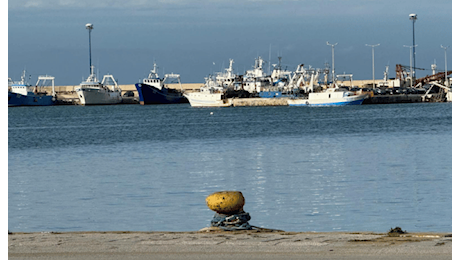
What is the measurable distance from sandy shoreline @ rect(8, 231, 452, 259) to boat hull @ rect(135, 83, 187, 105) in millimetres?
146156

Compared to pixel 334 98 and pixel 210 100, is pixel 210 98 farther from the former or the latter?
pixel 334 98

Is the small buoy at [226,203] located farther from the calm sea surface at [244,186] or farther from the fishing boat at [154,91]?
the fishing boat at [154,91]

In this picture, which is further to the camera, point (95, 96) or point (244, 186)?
Answer: point (95, 96)

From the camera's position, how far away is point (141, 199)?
63.0 feet

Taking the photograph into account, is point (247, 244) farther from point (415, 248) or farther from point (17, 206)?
point (17, 206)

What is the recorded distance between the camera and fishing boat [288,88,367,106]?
123 meters

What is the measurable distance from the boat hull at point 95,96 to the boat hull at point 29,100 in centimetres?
1006

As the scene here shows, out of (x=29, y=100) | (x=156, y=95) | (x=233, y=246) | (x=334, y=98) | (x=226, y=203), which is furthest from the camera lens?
(x=29, y=100)

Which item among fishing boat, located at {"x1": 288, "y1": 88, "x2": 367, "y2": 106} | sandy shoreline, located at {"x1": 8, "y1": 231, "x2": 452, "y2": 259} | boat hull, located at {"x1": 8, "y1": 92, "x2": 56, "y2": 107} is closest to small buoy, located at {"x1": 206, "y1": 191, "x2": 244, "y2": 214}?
sandy shoreline, located at {"x1": 8, "y1": 231, "x2": 452, "y2": 259}

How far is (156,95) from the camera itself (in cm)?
16175

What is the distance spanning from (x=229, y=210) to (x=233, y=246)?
1702 millimetres

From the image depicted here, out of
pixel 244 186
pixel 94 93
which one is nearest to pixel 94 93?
pixel 94 93

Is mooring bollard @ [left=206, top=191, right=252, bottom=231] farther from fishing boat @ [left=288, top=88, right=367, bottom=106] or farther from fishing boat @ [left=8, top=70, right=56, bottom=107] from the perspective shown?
fishing boat @ [left=8, top=70, right=56, bottom=107]

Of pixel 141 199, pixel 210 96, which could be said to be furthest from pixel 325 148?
pixel 210 96
